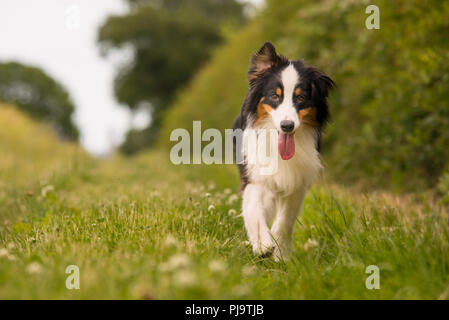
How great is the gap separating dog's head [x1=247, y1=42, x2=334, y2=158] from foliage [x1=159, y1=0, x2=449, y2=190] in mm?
1358

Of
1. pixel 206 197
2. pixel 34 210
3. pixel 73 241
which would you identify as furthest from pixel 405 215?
pixel 34 210

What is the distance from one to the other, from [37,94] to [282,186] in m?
27.5

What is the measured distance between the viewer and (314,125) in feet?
11.0

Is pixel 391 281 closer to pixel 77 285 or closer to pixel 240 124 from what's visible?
pixel 77 285

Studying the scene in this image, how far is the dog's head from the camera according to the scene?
10.0ft

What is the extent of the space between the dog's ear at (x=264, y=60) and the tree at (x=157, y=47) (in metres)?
17.3

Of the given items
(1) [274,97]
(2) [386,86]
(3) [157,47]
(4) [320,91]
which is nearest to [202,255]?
(1) [274,97]

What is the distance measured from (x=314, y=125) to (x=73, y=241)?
78.8 inches

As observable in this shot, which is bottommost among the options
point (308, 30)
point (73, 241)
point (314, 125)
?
point (73, 241)

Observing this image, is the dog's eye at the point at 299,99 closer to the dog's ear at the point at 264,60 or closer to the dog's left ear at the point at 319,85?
the dog's left ear at the point at 319,85

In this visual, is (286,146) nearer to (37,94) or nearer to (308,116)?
(308,116)

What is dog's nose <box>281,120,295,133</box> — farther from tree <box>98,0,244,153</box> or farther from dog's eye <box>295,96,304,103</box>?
tree <box>98,0,244,153</box>

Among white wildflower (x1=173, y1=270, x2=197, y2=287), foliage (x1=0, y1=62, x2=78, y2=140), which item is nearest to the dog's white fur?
white wildflower (x1=173, y1=270, x2=197, y2=287)

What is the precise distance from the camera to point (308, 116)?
324 cm
